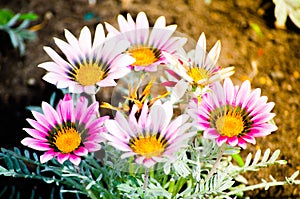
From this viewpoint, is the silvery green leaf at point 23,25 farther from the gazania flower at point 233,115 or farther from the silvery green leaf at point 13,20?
the gazania flower at point 233,115

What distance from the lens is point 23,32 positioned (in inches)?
77.2

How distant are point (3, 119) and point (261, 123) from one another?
1.03 m

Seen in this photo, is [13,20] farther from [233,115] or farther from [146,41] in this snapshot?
[233,115]

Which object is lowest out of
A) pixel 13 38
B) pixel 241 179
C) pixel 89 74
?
pixel 241 179

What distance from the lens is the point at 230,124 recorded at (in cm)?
98

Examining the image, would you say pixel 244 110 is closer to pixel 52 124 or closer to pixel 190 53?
pixel 190 53

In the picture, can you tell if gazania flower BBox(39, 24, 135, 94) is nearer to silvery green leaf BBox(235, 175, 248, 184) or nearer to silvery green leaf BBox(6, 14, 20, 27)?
silvery green leaf BBox(235, 175, 248, 184)

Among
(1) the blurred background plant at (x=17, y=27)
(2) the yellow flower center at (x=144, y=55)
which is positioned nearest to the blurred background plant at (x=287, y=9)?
(2) the yellow flower center at (x=144, y=55)

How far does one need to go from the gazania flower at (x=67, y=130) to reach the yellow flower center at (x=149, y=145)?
7 cm

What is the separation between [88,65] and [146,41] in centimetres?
13

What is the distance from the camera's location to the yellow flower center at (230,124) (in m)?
0.96

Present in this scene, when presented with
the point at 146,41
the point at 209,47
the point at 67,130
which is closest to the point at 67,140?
the point at 67,130

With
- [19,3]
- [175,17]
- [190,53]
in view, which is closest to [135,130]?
[190,53]

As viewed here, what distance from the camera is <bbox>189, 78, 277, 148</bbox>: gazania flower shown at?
37.5 inches
